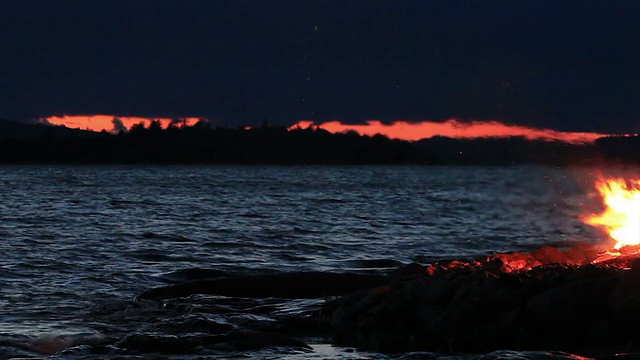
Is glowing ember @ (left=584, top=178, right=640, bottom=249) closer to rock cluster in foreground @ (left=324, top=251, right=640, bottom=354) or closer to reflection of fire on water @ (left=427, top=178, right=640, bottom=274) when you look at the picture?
reflection of fire on water @ (left=427, top=178, right=640, bottom=274)

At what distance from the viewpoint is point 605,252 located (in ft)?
65.3

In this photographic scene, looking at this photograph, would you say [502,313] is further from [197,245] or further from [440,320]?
[197,245]

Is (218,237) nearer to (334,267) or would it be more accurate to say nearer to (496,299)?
(334,267)

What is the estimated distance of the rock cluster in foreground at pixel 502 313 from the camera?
1195cm

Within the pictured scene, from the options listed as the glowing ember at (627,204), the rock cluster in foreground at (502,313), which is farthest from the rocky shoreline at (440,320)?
the glowing ember at (627,204)

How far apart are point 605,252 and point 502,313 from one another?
8.16 metres

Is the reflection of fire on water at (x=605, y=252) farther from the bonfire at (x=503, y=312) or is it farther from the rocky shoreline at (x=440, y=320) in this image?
the bonfire at (x=503, y=312)

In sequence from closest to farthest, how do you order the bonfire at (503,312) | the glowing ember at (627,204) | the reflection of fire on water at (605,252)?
the bonfire at (503,312) → the reflection of fire on water at (605,252) → the glowing ember at (627,204)

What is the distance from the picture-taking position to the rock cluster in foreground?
11.9 meters

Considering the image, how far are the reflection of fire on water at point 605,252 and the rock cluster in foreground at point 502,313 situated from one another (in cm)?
132

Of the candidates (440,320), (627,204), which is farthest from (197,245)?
(440,320)

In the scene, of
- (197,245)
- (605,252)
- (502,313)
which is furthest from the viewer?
(197,245)

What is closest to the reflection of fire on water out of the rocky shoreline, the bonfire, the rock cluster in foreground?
the rocky shoreline

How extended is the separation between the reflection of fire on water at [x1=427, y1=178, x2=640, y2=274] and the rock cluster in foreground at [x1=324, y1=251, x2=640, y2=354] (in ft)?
4.33
